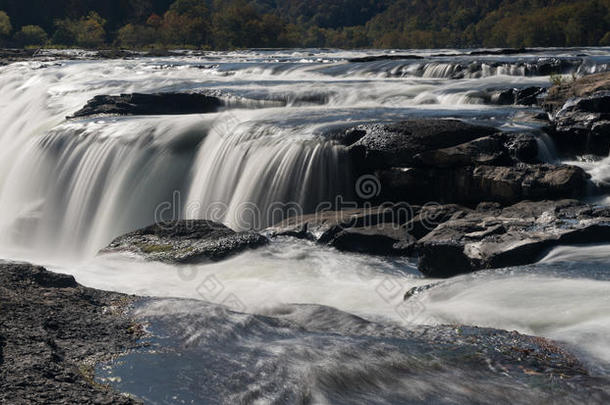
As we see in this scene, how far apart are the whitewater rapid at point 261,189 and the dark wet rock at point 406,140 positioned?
457mm

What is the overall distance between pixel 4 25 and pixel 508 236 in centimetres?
7920

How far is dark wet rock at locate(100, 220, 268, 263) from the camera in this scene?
396 inches

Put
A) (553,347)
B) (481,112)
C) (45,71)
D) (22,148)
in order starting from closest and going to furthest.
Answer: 1. (553,347)
2. (481,112)
3. (22,148)
4. (45,71)

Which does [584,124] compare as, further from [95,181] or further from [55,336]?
[55,336]

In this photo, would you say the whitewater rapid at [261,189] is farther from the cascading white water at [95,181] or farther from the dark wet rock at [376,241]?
the dark wet rock at [376,241]

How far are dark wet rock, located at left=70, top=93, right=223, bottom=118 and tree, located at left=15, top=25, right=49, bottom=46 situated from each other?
66.3 meters

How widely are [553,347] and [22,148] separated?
46.2 ft

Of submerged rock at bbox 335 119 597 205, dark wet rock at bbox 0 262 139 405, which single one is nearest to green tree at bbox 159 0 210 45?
submerged rock at bbox 335 119 597 205

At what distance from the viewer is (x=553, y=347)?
5.99 metres

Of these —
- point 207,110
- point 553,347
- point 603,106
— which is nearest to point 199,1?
point 207,110

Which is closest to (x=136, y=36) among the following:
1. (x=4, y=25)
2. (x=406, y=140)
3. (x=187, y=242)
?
(x=4, y=25)

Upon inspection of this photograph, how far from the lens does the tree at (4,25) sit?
77312mm

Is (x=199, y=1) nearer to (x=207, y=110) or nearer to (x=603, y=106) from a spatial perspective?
(x=207, y=110)

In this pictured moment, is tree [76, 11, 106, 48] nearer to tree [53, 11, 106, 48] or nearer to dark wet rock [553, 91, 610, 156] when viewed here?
tree [53, 11, 106, 48]
